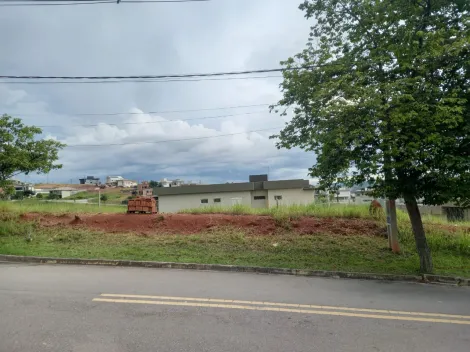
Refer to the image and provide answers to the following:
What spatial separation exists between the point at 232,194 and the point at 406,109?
2621 cm

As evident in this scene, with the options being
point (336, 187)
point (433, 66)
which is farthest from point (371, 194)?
point (433, 66)

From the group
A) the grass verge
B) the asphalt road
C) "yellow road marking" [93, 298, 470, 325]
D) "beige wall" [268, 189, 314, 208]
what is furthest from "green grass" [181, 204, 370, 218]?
"beige wall" [268, 189, 314, 208]

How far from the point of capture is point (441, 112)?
706 centimetres

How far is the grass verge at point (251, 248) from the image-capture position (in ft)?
32.3

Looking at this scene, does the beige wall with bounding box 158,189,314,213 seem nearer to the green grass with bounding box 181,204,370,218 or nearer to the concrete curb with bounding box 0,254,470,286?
the green grass with bounding box 181,204,370,218

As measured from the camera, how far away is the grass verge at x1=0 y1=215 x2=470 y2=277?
32.3 ft

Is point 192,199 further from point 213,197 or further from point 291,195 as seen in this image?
point 291,195

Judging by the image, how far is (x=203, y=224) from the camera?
47.5 feet

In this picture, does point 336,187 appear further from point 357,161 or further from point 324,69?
point 324,69

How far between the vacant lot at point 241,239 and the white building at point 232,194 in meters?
16.4

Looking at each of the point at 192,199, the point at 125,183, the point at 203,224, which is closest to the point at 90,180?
the point at 125,183

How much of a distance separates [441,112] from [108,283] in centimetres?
785

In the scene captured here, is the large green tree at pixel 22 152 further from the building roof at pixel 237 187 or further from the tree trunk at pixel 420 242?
the building roof at pixel 237 187

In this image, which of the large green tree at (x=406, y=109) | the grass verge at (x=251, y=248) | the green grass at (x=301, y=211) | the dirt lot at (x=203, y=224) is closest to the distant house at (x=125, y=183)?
the dirt lot at (x=203, y=224)
